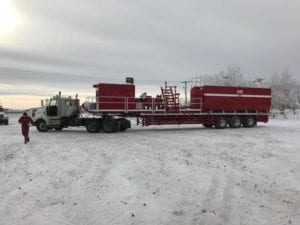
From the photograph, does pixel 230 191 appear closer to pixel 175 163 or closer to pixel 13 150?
pixel 175 163

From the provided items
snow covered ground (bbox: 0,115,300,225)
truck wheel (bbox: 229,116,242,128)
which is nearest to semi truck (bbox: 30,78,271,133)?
truck wheel (bbox: 229,116,242,128)

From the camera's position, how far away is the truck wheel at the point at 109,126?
30.5 metres

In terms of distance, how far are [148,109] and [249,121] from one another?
9.53 metres

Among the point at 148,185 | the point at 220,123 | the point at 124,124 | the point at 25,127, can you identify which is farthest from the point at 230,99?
the point at 148,185

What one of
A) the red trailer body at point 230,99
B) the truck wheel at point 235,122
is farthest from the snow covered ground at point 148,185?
the truck wheel at point 235,122

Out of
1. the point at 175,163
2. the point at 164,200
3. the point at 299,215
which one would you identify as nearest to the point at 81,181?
the point at 164,200

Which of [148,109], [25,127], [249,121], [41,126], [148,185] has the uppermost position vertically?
[148,109]

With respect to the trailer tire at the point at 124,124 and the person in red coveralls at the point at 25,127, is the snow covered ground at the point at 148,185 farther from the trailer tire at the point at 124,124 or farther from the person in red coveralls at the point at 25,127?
the trailer tire at the point at 124,124

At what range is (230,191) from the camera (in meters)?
13.1

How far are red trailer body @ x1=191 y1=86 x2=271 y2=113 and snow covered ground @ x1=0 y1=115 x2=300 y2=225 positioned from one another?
1330 cm

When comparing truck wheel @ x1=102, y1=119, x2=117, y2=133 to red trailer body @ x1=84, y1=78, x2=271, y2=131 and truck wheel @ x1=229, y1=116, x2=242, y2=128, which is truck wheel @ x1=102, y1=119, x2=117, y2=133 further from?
truck wheel @ x1=229, y1=116, x2=242, y2=128

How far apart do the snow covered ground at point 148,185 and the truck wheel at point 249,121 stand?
15008mm

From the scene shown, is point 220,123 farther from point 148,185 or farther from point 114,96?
point 148,185

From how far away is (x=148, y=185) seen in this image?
13570 mm
